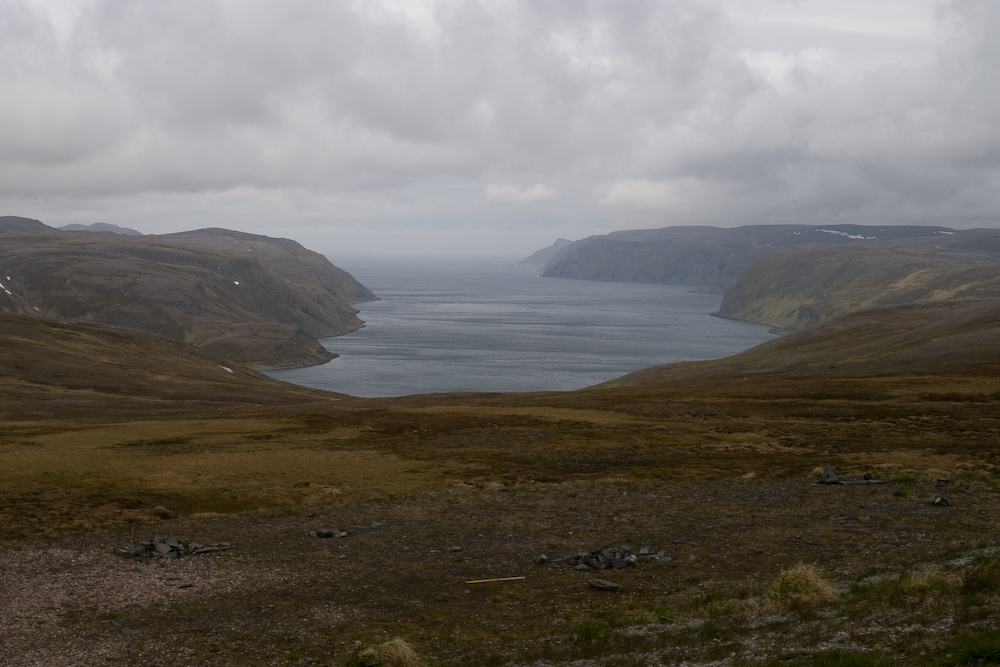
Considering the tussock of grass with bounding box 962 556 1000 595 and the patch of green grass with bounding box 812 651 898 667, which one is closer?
the patch of green grass with bounding box 812 651 898 667

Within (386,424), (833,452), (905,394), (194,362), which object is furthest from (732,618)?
(194,362)

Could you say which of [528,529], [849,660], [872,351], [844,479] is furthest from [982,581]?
[872,351]

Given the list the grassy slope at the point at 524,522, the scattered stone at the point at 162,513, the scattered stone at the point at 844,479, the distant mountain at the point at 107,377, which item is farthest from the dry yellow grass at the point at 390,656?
the distant mountain at the point at 107,377

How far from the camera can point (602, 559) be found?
27.8 meters

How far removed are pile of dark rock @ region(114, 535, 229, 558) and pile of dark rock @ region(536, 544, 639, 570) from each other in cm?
1300

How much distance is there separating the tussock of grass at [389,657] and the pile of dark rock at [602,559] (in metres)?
10.7

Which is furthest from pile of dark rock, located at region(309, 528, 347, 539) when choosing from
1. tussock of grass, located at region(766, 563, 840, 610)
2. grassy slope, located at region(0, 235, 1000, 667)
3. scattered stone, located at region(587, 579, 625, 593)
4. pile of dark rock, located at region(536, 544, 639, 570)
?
tussock of grass, located at region(766, 563, 840, 610)

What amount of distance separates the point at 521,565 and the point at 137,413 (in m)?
63.0

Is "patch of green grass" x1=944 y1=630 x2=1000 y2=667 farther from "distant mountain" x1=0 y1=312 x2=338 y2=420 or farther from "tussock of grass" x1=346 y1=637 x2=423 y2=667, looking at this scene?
"distant mountain" x1=0 y1=312 x2=338 y2=420

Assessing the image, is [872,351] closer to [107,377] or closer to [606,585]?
[606,585]

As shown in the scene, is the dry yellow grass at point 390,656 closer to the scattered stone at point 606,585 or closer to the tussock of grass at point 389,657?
the tussock of grass at point 389,657

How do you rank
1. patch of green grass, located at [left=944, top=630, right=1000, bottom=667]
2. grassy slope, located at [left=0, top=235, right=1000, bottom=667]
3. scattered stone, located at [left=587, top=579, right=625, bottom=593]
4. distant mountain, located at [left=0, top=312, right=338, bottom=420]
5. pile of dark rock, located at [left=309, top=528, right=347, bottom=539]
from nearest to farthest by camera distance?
1. patch of green grass, located at [left=944, top=630, right=1000, bottom=667]
2. grassy slope, located at [left=0, top=235, right=1000, bottom=667]
3. scattered stone, located at [left=587, top=579, right=625, bottom=593]
4. pile of dark rock, located at [left=309, top=528, right=347, bottom=539]
5. distant mountain, located at [left=0, top=312, right=338, bottom=420]

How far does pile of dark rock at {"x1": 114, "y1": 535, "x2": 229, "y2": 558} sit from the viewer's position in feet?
98.8

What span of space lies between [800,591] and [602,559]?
8.70m
